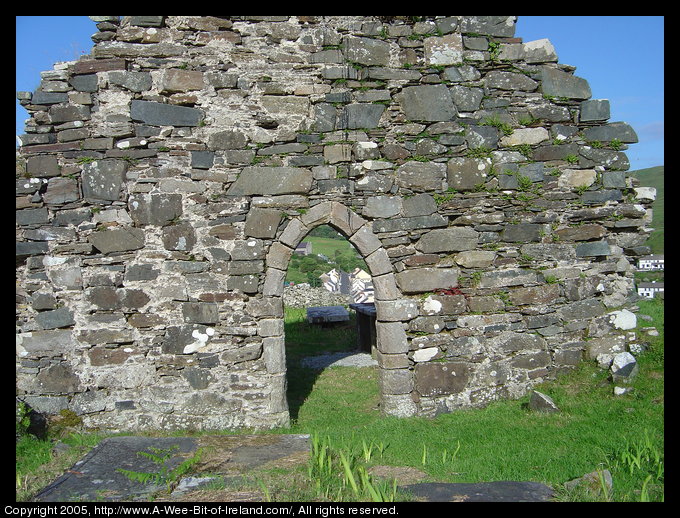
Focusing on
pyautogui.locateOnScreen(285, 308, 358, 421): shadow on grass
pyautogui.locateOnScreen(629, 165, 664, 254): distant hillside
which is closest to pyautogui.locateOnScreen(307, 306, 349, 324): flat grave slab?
pyautogui.locateOnScreen(285, 308, 358, 421): shadow on grass

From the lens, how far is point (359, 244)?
6805mm

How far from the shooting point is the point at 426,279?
6.88 meters

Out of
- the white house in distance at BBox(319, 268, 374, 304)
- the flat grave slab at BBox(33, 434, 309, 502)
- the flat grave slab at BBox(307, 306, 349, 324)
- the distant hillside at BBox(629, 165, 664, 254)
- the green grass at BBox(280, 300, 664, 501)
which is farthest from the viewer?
the distant hillside at BBox(629, 165, 664, 254)

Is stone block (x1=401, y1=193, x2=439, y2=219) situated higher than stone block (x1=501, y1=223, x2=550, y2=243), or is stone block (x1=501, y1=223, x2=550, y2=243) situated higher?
stone block (x1=401, y1=193, x2=439, y2=219)

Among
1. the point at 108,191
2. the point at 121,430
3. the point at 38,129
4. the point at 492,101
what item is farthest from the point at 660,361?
the point at 38,129

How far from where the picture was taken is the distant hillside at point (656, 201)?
31.9 m

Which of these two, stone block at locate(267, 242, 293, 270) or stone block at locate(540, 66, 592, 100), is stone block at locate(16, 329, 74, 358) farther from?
stone block at locate(540, 66, 592, 100)

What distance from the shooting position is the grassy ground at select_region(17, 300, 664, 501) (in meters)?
4.28

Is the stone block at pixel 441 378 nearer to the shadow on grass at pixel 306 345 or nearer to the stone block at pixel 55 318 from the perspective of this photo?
the shadow on grass at pixel 306 345

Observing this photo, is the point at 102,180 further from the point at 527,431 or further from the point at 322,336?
the point at 322,336

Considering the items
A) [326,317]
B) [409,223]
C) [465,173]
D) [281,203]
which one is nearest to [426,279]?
[409,223]

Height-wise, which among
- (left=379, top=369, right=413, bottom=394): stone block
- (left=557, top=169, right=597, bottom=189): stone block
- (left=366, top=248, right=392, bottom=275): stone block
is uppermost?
(left=557, top=169, right=597, bottom=189): stone block

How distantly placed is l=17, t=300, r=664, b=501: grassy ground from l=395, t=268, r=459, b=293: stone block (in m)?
1.60

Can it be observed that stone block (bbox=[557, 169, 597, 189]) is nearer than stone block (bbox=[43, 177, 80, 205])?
No
